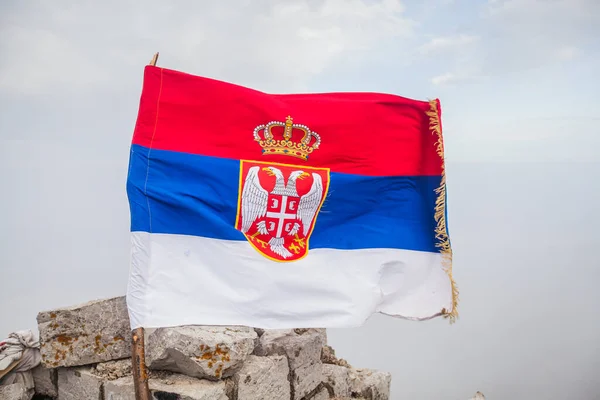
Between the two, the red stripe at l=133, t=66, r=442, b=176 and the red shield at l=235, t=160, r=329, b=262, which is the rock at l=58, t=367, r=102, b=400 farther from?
the red stripe at l=133, t=66, r=442, b=176

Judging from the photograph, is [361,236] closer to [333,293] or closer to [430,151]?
[333,293]

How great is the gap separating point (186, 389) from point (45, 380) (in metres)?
1.54

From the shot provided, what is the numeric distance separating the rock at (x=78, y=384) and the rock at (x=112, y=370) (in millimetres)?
49

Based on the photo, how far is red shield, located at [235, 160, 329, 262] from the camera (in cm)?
425

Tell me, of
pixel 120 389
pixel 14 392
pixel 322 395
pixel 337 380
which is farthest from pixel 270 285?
pixel 14 392

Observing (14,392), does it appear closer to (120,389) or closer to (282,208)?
(120,389)

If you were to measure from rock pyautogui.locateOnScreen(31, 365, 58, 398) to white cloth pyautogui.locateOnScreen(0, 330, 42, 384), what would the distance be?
8 cm

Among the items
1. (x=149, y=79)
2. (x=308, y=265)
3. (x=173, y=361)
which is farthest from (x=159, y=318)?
(x=149, y=79)

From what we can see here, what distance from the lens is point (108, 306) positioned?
15.5 ft

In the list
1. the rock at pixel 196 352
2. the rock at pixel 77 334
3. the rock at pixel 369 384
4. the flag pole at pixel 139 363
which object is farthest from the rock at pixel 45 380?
the rock at pixel 369 384

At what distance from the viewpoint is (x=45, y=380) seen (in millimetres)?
4945

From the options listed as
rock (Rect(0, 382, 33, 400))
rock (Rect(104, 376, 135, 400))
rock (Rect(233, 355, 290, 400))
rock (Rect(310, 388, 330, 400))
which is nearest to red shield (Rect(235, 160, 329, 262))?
rock (Rect(233, 355, 290, 400))

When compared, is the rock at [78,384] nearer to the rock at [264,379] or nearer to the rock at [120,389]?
the rock at [120,389]

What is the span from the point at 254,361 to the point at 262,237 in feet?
3.70
